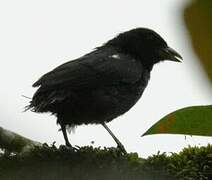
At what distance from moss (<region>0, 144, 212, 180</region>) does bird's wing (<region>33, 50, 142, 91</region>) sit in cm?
140

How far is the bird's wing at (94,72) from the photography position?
3791 millimetres

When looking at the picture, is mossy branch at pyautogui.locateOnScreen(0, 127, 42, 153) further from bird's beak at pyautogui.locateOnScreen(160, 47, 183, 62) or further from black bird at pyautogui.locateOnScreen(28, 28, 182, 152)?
bird's beak at pyautogui.locateOnScreen(160, 47, 183, 62)

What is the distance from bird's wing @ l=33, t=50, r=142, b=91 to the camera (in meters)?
3.79

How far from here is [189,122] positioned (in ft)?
3.12

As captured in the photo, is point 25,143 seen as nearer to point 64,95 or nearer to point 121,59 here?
point 64,95

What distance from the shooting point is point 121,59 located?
14.8 ft

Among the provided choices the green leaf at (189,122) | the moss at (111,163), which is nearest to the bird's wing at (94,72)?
the moss at (111,163)

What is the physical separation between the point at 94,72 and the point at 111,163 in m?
2.00

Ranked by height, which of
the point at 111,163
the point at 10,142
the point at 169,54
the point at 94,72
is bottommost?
the point at 111,163

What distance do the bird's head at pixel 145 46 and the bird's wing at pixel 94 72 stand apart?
11.8 inches

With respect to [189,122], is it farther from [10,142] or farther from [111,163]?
[10,142]

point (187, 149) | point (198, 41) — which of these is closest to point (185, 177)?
point (187, 149)

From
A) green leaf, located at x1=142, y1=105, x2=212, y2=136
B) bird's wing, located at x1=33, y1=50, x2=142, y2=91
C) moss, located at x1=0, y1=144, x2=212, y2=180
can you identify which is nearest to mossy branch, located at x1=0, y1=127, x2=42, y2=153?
moss, located at x1=0, y1=144, x2=212, y2=180

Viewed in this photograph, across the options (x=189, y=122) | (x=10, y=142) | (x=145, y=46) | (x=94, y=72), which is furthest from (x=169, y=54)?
(x=189, y=122)
